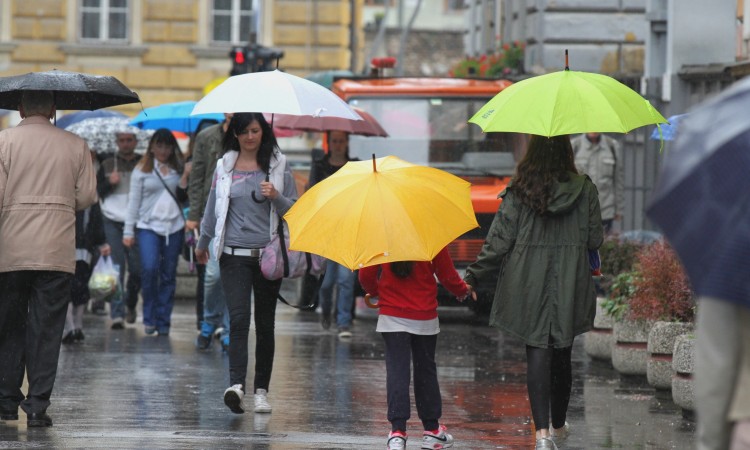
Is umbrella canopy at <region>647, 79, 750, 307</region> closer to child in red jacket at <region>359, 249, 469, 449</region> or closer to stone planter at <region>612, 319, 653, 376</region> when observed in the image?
child in red jacket at <region>359, 249, 469, 449</region>

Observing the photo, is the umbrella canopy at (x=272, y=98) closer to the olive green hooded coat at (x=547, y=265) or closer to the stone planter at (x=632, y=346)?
the olive green hooded coat at (x=547, y=265)

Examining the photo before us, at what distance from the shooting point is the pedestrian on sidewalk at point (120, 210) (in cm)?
1488

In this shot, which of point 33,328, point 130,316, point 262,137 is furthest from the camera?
point 130,316

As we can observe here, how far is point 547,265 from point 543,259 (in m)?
0.04

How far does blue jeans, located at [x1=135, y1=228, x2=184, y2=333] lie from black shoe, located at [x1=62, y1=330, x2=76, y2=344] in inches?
31.0

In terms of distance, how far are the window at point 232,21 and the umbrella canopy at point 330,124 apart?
60.6 feet

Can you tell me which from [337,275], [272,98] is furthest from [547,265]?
[337,275]

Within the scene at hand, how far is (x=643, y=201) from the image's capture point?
18.5 metres

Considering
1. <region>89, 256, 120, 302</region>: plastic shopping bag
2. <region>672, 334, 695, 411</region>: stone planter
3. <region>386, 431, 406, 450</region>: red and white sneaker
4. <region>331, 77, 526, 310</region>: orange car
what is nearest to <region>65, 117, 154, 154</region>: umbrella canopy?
<region>89, 256, 120, 302</region>: plastic shopping bag

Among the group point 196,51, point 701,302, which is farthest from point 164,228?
point 196,51

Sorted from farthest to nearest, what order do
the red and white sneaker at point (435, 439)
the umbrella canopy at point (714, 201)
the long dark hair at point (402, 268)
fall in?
the red and white sneaker at point (435, 439) → the long dark hair at point (402, 268) → the umbrella canopy at point (714, 201)

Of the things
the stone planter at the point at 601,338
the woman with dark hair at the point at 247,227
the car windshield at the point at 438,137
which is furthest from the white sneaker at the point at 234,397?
the car windshield at the point at 438,137

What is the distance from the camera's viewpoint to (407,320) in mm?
7820

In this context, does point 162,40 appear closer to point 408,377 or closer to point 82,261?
point 82,261
